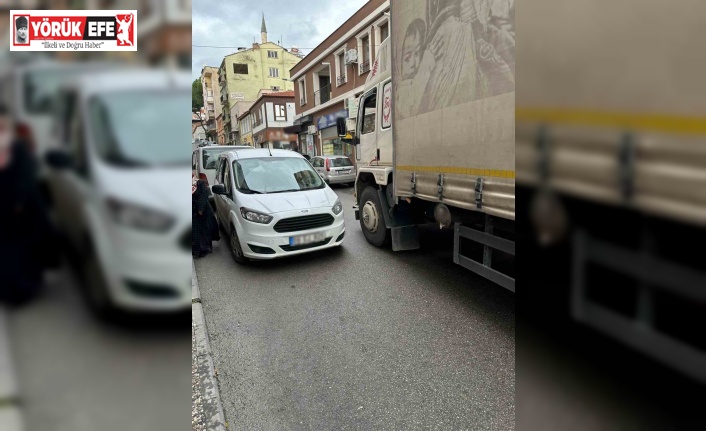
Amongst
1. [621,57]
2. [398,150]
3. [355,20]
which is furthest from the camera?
[355,20]

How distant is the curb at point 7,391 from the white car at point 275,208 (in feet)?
14.8

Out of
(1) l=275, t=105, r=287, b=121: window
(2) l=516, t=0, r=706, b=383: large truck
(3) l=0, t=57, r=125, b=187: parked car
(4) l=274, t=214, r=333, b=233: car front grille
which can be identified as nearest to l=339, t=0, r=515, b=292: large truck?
(4) l=274, t=214, r=333, b=233: car front grille

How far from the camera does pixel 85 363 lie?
1.66 feet

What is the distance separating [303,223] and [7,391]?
185 inches

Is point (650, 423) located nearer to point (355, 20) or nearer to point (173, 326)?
point (173, 326)

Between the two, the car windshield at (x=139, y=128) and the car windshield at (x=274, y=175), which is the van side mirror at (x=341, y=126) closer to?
the car windshield at (x=274, y=175)

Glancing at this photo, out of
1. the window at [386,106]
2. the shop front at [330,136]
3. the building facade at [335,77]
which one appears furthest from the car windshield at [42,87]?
the shop front at [330,136]

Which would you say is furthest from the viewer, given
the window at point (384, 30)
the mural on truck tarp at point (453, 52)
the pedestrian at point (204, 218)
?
the window at point (384, 30)

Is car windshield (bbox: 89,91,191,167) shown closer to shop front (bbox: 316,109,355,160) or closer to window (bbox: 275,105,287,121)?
shop front (bbox: 316,109,355,160)

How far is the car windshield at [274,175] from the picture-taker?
5.68 m

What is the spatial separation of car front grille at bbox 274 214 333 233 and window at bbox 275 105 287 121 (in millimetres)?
32972

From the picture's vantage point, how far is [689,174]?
40 centimetres

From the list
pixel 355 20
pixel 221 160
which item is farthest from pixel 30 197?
pixel 355 20

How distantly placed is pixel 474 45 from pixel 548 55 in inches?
98.5
